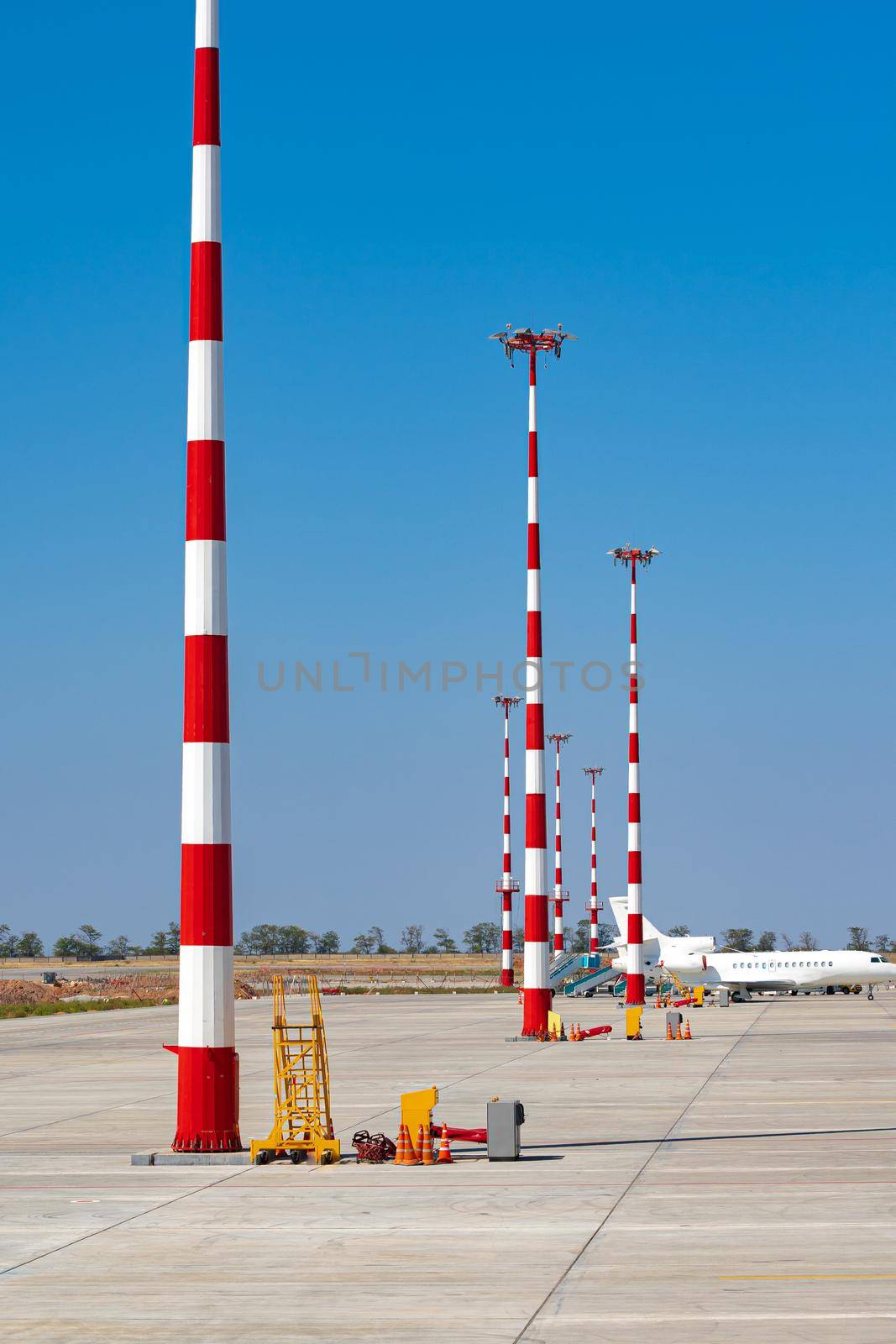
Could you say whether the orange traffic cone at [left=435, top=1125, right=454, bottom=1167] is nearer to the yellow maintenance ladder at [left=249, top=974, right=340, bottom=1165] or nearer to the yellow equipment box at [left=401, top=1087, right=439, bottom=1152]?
the yellow equipment box at [left=401, top=1087, right=439, bottom=1152]

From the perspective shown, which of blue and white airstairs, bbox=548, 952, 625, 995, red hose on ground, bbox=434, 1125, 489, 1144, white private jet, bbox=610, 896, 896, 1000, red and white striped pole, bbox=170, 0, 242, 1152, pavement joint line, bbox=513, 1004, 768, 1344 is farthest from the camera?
blue and white airstairs, bbox=548, 952, 625, 995

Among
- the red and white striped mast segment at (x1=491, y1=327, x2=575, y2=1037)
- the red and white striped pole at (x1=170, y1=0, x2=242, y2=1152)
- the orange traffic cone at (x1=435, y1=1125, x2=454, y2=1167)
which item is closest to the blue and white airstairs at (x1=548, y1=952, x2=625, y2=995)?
the red and white striped mast segment at (x1=491, y1=327, x2=575, y2=1037)

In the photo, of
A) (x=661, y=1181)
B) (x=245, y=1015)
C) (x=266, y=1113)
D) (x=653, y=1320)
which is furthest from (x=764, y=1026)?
(x=653, y=1320)

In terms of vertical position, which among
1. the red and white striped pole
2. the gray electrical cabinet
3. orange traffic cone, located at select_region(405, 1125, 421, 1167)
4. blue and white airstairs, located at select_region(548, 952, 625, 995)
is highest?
the red and white striped pole

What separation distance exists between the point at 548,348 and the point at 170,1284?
1381 inches

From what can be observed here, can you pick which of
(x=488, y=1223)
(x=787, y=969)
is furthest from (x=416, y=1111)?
(x=787, y=969)

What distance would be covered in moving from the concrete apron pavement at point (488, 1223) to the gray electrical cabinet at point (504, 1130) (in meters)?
0.32

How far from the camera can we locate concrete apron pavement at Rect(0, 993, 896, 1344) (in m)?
11.3

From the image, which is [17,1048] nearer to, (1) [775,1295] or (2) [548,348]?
Result: (2) [548,348]

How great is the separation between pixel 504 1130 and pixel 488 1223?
4.24 meters

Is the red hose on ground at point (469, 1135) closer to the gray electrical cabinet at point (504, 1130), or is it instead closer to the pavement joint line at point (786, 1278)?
the gray electrical cabinet at point (504, 1130)

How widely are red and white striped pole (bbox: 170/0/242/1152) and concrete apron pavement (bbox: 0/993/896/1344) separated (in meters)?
0.96

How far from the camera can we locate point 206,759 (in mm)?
19406

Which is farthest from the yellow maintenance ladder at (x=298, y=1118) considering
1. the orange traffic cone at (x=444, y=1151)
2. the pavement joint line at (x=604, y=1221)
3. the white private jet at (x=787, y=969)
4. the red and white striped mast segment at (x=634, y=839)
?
the white private jet at (x=787, y=969)
